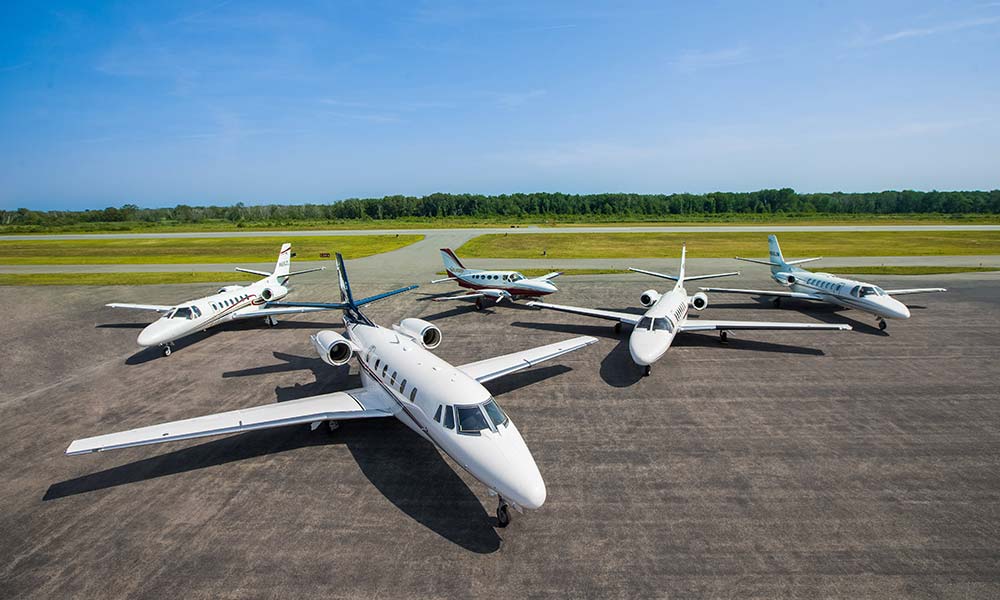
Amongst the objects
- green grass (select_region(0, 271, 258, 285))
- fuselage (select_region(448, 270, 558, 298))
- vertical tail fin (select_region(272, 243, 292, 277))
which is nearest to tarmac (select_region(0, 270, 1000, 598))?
fuselage (select_region(448, 270, 558, 298))

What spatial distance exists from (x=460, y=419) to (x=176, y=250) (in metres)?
55.5

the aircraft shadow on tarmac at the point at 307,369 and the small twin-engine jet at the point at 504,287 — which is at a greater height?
the small twin-engine jet at the point at 504,287

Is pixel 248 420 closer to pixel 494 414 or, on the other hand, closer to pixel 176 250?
pixel 494 414

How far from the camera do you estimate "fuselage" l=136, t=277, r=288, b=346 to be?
1644cm

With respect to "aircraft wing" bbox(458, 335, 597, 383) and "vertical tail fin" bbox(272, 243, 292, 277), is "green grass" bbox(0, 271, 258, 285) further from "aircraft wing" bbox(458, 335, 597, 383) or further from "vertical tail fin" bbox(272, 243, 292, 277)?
"aircraft wing" bbox(458, 335, 597, 383)

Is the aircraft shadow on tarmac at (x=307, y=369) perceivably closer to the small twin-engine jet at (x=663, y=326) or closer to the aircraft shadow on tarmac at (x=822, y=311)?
the small twin-engine jet at (x=663, y=326)

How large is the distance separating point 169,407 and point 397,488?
334 inches

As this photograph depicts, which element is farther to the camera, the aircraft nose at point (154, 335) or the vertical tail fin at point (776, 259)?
the vertical tail fin at point (776, 259)

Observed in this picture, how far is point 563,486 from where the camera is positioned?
902cm

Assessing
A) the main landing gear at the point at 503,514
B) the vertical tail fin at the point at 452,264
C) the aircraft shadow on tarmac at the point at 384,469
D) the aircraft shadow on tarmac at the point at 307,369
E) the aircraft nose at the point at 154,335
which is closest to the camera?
the main landing gear at the point at 503,514

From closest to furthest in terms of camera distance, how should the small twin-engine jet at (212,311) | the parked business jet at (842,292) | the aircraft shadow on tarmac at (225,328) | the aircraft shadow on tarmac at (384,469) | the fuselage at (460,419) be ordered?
the fuselage at (460,419), the aircraft shadow on tarmac at (384,469), the small twin-engine jet at (212,311), the aircraft shadow on tarmac at (225,328), the parked business jet at (842,292)

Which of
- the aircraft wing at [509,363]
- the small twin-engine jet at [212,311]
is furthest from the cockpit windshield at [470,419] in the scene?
the small twin-engine jet at [212,311]

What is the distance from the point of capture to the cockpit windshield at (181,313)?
17.1m

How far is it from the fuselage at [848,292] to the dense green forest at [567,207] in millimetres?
95161
